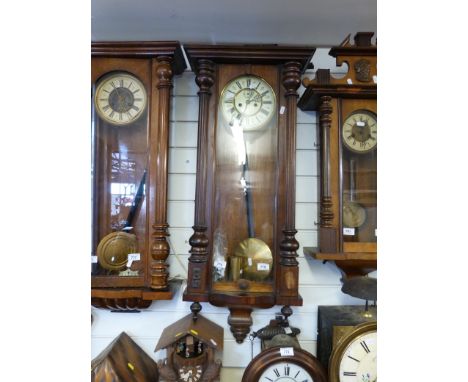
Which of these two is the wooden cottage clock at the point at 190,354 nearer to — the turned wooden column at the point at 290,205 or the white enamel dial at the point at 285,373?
the white enamel dial at the point at 285,373

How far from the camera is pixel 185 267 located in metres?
1.30

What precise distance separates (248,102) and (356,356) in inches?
38.8

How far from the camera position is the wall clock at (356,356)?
102cm

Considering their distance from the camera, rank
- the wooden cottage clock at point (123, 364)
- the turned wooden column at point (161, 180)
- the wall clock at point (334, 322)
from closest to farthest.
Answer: the wooden cottage clock at point (123, 364)
the turned wooden column at point (161, 180)
the wall clock at point (334, 322)

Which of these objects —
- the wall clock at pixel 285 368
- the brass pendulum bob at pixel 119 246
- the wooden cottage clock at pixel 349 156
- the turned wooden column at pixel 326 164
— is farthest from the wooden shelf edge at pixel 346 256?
the brass pendulum bob at pixel 119 246

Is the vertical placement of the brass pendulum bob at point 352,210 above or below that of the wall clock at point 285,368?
above

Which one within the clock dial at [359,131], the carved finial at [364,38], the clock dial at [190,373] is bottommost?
the clock dial at [190,373]

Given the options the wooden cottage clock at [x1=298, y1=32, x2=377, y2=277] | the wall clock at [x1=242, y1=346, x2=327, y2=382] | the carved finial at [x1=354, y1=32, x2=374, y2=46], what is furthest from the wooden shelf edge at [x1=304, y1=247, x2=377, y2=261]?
the carved finial at [x1=354, y1=32, x2=374, y2=46]

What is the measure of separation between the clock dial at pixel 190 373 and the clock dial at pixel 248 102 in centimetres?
90

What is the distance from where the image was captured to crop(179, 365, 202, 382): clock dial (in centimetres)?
105
